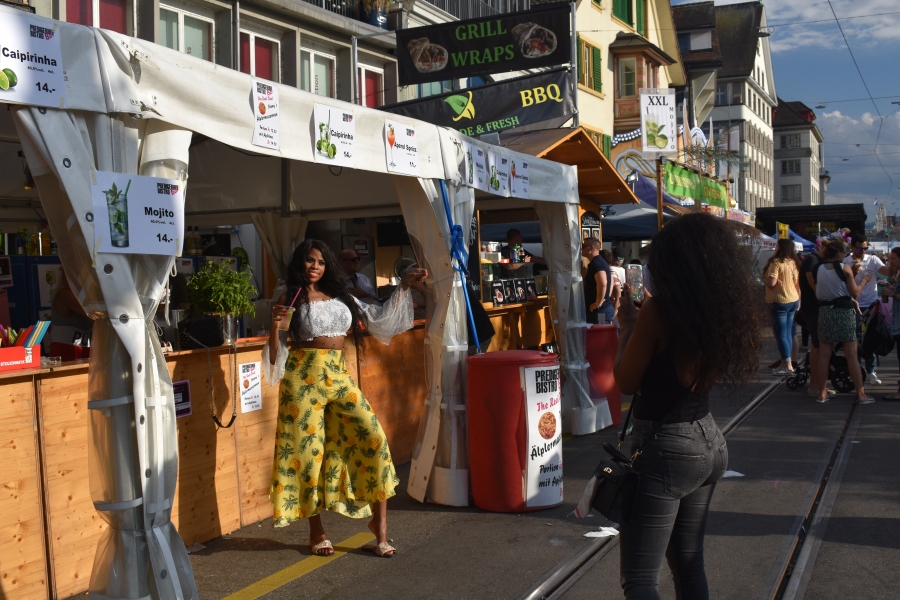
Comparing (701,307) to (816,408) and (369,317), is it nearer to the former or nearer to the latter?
(369,317)

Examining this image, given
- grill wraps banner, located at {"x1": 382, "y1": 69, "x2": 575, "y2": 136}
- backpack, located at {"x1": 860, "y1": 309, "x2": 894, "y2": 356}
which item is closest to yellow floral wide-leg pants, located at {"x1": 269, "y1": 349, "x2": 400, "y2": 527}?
grill wraps banner, located at {"x1": 382, "y1": 69, "x2": 575, "y2": 136}

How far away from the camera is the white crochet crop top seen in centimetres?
522

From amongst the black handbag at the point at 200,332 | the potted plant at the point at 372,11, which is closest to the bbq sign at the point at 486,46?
the potted plant at the point at 372,11

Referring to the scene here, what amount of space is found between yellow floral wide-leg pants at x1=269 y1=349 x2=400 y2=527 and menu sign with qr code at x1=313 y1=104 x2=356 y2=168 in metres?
1.16

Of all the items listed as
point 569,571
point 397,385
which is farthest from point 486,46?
point 569,571

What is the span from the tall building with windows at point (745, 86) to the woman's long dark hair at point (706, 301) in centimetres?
4957

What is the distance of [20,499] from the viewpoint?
4375mm

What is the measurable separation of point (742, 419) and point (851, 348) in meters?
1.79

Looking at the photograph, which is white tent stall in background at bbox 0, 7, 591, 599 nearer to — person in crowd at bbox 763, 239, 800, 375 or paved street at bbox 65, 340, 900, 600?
paved street at bbox 65, 340, 900, 600

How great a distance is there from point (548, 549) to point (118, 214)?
319 cm

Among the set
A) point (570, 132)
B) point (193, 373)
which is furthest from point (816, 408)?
point (193, 373)

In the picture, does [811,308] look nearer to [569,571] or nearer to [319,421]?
[569,571]

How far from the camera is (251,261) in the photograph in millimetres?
15742

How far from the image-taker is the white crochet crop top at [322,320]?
5.22 metres
